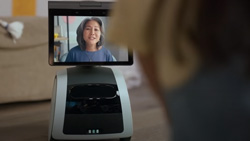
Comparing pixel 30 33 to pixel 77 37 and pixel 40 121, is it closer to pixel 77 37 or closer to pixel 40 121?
pixel 40 121

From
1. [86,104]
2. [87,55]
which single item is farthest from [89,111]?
[87,55]

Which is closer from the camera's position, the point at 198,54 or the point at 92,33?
the point at 198,54

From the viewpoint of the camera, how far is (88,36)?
1259mm

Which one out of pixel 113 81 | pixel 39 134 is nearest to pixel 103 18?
pixel 113 81

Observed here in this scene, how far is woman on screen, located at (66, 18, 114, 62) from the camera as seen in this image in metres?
1.25

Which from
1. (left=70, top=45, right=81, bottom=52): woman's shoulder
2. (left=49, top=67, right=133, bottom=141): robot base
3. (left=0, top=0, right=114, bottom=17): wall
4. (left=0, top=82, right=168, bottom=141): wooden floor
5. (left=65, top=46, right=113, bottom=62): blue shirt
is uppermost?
(left=0, top=0, right=114, bottom=17): wall

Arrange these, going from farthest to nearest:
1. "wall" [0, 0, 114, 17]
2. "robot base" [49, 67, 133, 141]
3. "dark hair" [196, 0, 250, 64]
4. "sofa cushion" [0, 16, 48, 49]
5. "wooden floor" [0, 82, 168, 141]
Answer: "wall" [0, 0, 114, 17]
"sofa cushion" [0, 16, 48, 49]
"wooden floor" [0, 82, 168, 141]
"robot base" [49, 67, 133, 141]
"dark hair" [196, 0, 250, 64]

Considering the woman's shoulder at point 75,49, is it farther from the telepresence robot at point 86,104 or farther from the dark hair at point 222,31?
the dark hair at point 222,31

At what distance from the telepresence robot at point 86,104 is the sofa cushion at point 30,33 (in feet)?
2.07

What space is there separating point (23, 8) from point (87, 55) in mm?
949

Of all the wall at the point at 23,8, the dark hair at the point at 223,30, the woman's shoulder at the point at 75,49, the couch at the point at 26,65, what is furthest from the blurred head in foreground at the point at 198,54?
the wall at the point at 23,8

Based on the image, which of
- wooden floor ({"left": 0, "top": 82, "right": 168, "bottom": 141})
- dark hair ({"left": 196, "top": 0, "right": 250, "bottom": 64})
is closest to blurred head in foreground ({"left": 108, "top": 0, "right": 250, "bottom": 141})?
dark hair ({"left": 196, "top": 0, "right": 250, "bottom": 64})

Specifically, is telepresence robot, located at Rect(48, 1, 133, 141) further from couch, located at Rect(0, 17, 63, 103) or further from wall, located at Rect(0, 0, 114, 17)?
wall, located at Rect(0, 0, 114, 17)

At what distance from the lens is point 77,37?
1.25 m
